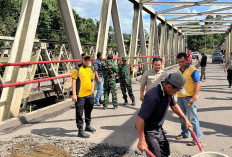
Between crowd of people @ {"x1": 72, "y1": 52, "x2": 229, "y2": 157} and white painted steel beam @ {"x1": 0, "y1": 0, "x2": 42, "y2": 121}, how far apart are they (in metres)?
1.43

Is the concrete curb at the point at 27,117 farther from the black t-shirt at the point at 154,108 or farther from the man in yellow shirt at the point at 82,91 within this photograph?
the black t-shirt at the point at 154,108

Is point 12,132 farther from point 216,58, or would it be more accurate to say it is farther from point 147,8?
point 216,58

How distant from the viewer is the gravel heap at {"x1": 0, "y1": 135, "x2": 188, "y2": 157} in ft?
10.5

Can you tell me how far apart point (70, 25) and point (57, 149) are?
160 inches

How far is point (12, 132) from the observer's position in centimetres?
429

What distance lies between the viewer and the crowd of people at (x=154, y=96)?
2.26 meters

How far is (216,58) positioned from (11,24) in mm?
25438

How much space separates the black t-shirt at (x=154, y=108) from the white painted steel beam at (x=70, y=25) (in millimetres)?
4699

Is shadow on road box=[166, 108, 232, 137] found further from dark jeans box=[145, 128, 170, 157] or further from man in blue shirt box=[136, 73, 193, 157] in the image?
man in blue shirt box=[136, 73, 193, 157]

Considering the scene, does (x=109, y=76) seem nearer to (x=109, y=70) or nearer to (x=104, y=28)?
(x=109, y=70)

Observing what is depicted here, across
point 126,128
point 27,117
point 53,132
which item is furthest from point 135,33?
point 53,132

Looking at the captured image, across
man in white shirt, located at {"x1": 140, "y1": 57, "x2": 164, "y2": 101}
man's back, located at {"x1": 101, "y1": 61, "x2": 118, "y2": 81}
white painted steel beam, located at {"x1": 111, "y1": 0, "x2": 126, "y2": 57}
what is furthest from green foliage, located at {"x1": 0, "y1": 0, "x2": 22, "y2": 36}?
man in white shirt, located at {"x1": 140, "y1": 57, "x2": 164, "y2": 101}


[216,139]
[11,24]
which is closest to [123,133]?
[216,139]

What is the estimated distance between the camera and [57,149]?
3385 millimetres
